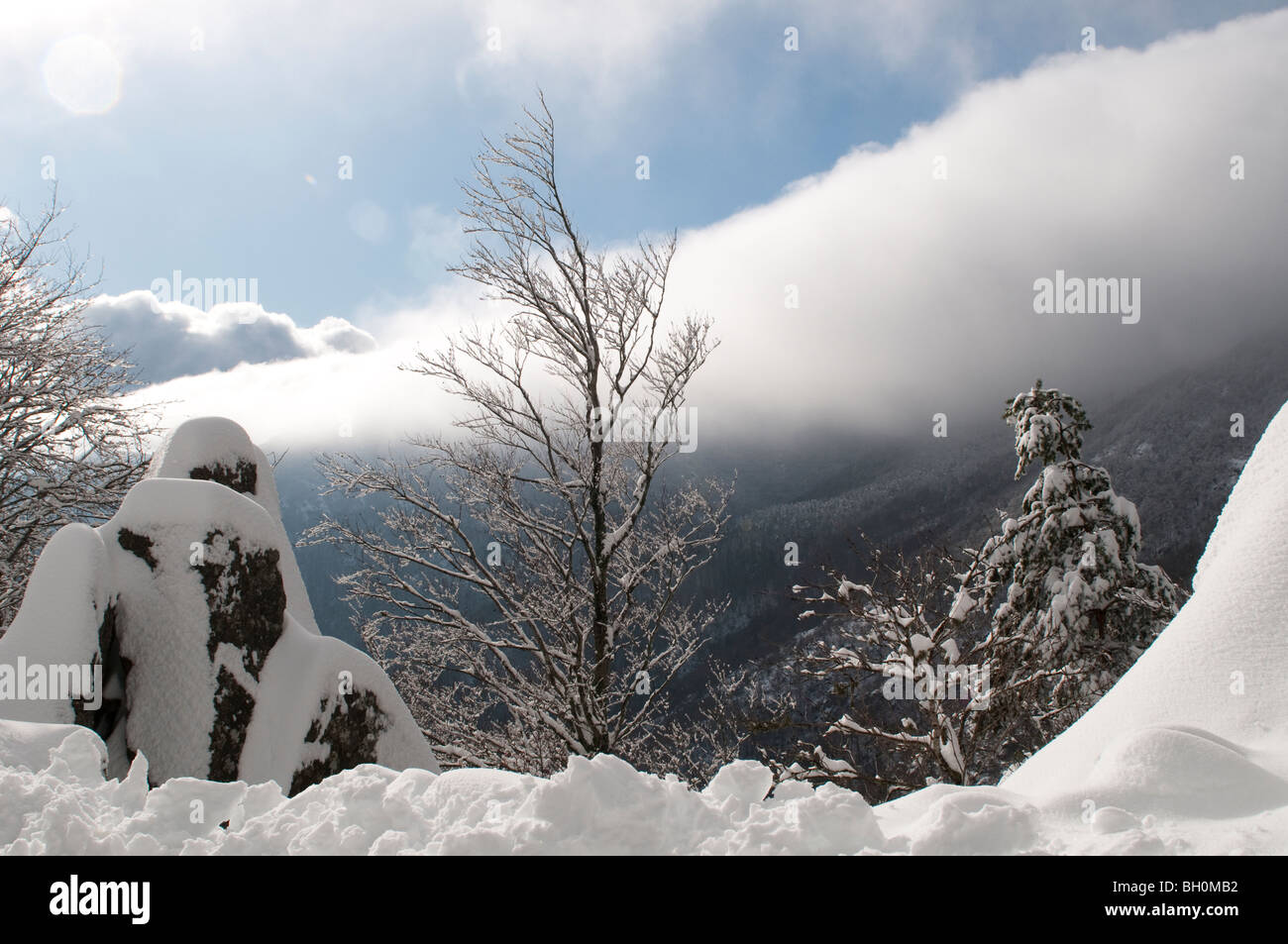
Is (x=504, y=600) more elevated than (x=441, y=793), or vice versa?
(x=441, y=793)

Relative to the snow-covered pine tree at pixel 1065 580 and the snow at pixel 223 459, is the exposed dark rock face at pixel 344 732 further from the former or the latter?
the snow-covered pine tree at pixel 1065 580

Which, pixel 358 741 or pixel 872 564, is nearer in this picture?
pixel 358 741

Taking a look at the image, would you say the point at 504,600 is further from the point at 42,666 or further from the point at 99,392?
the point at 99,392

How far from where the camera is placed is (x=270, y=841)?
2338 millimetres

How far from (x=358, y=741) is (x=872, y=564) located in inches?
337

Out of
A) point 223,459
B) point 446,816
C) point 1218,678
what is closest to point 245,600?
point 223,459

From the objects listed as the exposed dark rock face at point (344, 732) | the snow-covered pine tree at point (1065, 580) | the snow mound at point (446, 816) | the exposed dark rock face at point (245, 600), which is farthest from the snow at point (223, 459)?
the snow-covered pine tree at point (1065, 580)

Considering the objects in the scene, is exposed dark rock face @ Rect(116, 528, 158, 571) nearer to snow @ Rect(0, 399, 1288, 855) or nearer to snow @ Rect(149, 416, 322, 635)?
snow @ Rect(149, 416, 322, 635)

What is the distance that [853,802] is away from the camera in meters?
2.25

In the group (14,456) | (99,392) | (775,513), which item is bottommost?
(775,513)

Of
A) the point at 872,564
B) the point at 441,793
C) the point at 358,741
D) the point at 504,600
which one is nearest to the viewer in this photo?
the point at 441,793

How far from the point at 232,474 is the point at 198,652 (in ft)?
8.96
